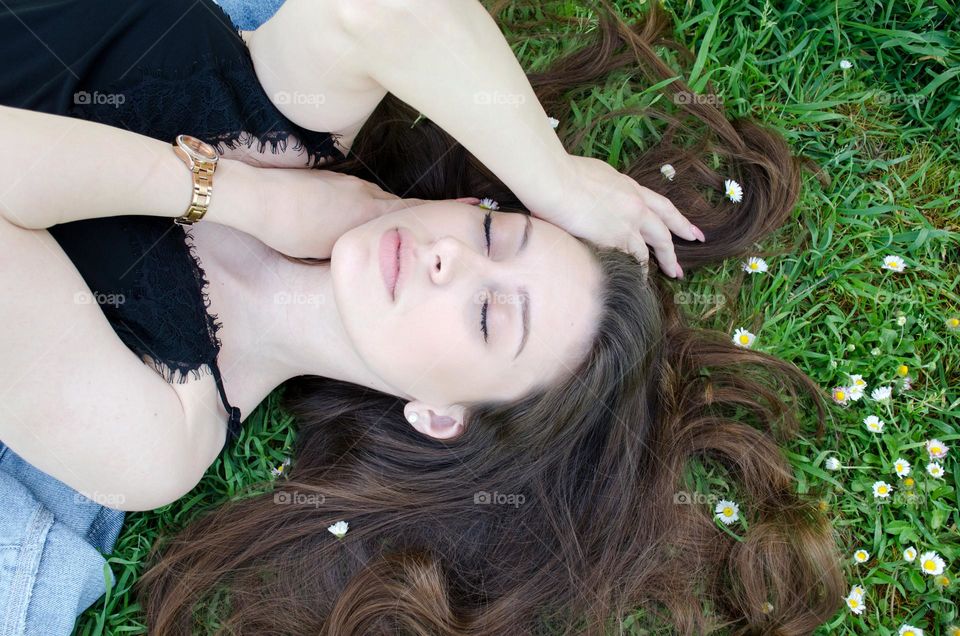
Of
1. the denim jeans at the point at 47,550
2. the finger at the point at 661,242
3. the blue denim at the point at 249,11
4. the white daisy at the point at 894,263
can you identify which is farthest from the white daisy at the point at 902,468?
the blue denim at the point at 249,11

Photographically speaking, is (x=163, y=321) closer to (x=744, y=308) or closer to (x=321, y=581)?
(x=321, y=581)

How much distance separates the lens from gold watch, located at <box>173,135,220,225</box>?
2473 mm

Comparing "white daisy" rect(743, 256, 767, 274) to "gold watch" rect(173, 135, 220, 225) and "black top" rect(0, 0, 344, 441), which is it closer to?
"black top" rect(0, 0, 344, 441)

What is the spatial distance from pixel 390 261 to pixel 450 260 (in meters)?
0.22

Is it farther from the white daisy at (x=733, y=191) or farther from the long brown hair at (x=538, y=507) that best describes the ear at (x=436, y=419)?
the white daisy at (x=733, y=191)

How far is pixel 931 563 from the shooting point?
3.07m

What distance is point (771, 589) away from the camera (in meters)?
3.04

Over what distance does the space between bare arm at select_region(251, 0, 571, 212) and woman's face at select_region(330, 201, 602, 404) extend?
0.23 metres

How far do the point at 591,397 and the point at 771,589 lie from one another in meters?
1.12

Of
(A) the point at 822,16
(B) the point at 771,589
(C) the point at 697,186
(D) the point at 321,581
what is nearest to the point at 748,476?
(B) the point at 771,589

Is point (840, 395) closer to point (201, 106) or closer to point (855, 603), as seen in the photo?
point (855, 603)

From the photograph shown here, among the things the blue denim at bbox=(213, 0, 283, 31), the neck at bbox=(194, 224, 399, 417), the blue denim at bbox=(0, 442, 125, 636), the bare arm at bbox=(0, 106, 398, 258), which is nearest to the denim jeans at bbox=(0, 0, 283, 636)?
the blue denim at bbox=(0, 442, 125, 636)

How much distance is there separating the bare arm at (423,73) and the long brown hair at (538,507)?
1.58ft

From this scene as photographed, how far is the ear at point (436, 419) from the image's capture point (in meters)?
2.72
